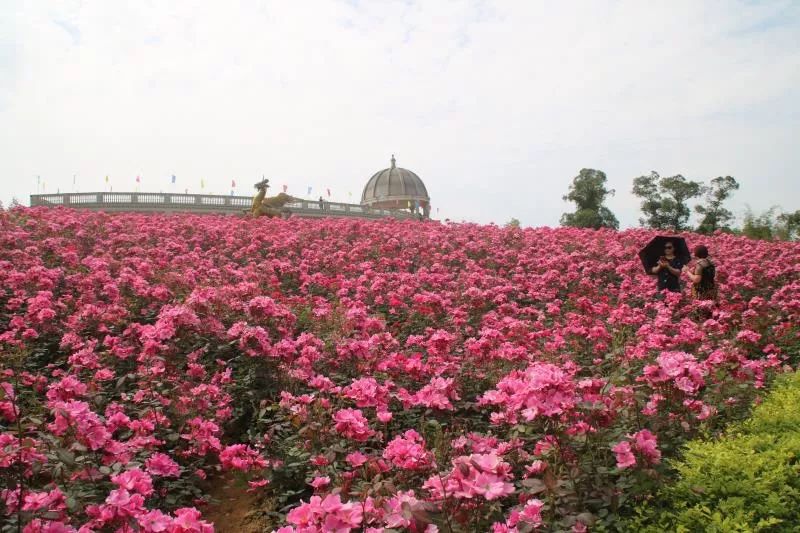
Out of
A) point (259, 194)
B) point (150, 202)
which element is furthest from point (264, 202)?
point (150, 202)

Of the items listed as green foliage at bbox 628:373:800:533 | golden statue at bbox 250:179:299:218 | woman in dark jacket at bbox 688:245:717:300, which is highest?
golden statue at bbox 250:179:299:218

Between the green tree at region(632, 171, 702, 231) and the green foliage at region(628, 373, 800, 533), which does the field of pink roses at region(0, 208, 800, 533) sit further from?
the green tree at region(632, 171, 702, 231)

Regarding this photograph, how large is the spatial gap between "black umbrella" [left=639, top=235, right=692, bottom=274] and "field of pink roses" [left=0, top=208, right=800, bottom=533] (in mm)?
460

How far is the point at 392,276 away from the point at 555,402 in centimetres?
624

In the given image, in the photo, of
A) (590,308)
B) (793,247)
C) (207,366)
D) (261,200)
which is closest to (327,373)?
(207,366)

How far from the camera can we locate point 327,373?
16.8 feet

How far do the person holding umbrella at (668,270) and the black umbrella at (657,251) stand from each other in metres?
0.08

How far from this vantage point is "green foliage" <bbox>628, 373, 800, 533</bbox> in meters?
2.56

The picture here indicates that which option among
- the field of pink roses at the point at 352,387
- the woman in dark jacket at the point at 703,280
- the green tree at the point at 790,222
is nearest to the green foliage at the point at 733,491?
the field of pink roses at the point at 352,387

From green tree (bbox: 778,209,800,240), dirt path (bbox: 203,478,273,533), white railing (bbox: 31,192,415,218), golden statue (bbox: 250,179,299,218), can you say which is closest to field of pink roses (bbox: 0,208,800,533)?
dirt path (bbox: 203,478,273,533)

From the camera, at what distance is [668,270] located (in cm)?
869

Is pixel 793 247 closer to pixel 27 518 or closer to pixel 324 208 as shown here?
pixel 27 518

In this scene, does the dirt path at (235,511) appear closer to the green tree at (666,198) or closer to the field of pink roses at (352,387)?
the field of pink roses at (352,387)

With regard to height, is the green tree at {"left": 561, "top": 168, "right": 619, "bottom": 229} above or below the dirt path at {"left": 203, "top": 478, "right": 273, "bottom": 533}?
above
